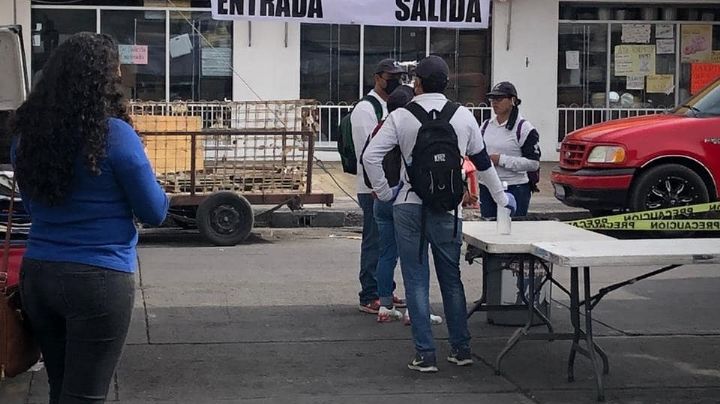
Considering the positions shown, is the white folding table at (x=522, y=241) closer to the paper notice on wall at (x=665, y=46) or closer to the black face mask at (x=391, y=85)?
the black face mask at (x=391, y=85)

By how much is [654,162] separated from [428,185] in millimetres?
6973

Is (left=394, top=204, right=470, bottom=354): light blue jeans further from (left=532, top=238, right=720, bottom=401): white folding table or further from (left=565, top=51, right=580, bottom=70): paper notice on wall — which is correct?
(left=565, top=51, right=580, bottom=70): paper notice on wall

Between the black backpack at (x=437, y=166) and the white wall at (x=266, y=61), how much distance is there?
41.0 ft

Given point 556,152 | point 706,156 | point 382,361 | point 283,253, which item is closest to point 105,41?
point 382,361

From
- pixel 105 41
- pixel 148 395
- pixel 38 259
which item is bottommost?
pixel 148 395

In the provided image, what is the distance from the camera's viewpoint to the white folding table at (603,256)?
5836 millimetres

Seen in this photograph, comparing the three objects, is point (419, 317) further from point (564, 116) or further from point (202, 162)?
point (564, 116)

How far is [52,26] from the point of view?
1828 centimetres

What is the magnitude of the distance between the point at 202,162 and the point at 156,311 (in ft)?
13.4

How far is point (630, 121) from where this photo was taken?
13031 mm

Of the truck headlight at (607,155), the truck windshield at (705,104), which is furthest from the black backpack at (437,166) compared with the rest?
the truck windshield at (705,104)

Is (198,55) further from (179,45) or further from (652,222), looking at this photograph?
(652,222)

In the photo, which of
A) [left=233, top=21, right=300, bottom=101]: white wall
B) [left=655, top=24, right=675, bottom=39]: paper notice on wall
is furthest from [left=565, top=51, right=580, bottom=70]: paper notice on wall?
[left=233, top=21, right=300, bottom=101]: white wall

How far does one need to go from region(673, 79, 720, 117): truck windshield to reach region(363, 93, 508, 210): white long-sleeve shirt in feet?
22.9
